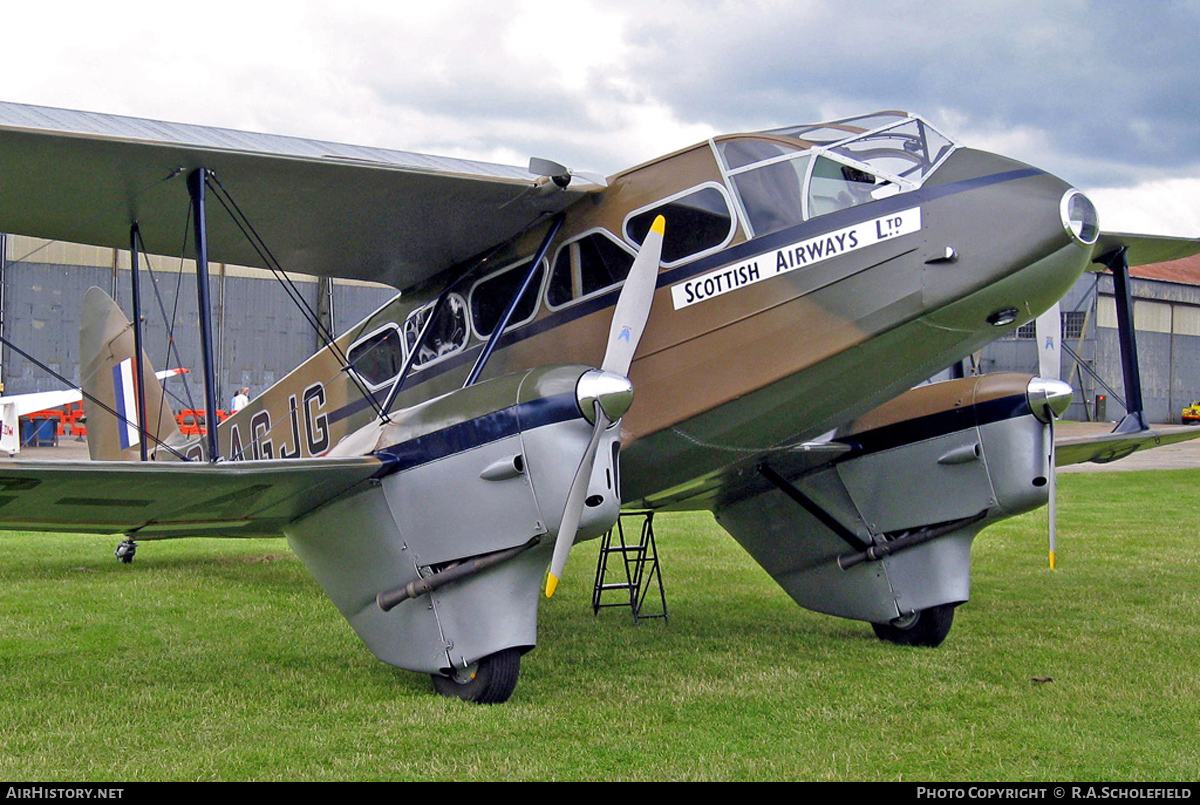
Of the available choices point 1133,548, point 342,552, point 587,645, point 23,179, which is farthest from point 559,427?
point 1133,548

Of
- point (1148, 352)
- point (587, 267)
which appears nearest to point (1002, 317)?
point (587, 267)

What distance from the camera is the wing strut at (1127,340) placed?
32.2 ft

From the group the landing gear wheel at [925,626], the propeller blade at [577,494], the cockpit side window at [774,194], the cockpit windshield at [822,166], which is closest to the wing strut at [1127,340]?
the landing gear wheel at [925,626]

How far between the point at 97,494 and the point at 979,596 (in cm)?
979

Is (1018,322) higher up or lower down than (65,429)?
lower down

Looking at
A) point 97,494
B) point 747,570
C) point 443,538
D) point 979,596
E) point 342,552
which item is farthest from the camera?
point 747,570

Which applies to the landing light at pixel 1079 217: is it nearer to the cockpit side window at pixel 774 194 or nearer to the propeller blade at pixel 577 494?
the cockpit side window at pixel 774 194

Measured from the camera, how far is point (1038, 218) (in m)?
6.43

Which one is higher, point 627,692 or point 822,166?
point 822,166

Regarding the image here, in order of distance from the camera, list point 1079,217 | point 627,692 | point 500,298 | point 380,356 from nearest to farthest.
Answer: point 1079,217 → point 627,692 → point 500,298 → point 380,356

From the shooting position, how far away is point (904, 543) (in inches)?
367

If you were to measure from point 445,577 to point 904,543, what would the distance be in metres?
4.33

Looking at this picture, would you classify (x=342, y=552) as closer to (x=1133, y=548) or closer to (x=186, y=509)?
(x=186, y=509)

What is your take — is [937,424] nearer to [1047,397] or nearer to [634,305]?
[1047,397]
